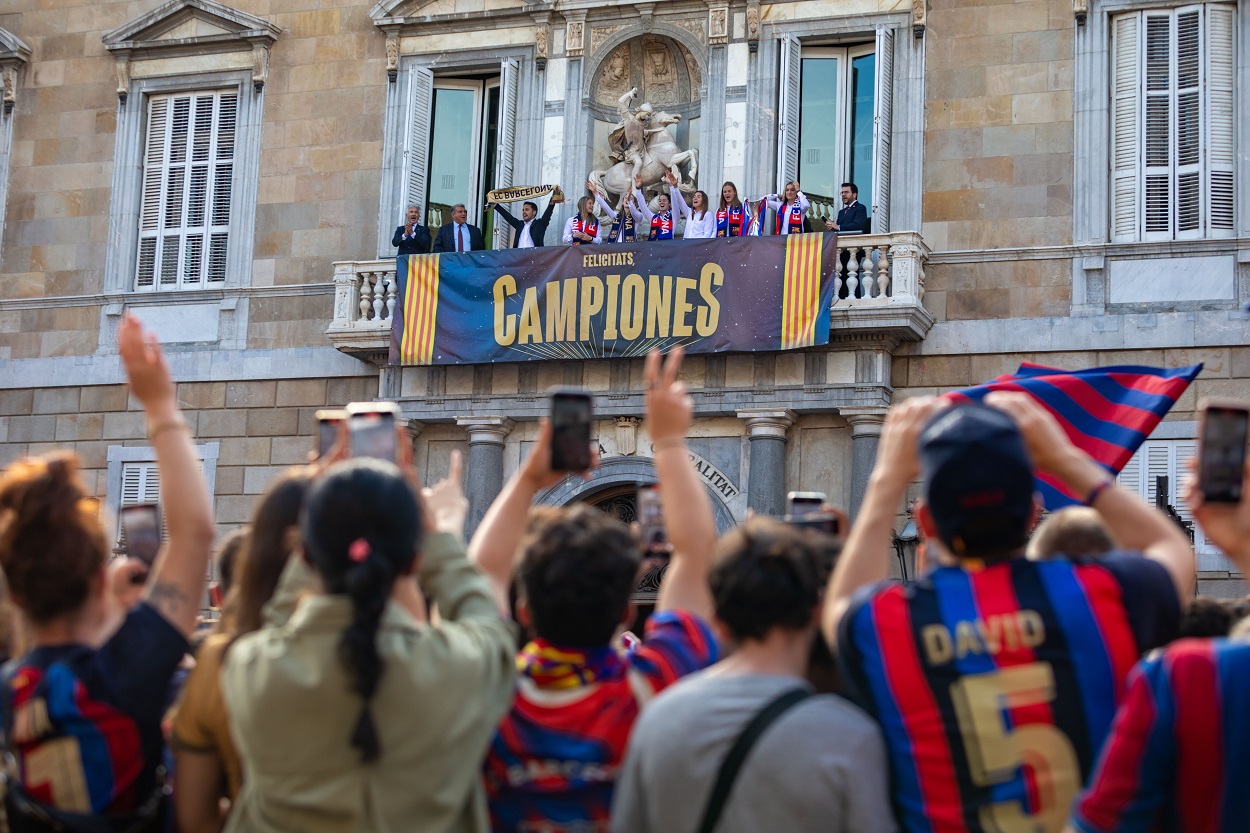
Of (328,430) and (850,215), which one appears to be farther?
(850,215)

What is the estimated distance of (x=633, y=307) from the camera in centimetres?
1736

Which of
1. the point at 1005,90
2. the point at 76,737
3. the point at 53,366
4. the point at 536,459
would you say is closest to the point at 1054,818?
the point at 536,459

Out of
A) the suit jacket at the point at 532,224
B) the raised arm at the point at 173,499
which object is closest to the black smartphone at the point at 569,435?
the raised arm at the point at 173,499

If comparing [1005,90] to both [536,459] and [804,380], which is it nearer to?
[804,380]

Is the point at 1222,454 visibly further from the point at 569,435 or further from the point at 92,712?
the point at 92,712

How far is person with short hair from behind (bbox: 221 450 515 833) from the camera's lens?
3.46 meters

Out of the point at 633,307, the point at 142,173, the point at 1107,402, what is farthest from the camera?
the point at 142,173

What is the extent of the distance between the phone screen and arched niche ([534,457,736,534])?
42.7 feet

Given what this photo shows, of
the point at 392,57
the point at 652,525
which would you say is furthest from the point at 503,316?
the point at 652,525

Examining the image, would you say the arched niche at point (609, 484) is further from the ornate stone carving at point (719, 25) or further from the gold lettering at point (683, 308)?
the ornate stone carving at point (719, 25)

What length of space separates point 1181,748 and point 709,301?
14.2m

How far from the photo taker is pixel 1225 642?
9.95ft

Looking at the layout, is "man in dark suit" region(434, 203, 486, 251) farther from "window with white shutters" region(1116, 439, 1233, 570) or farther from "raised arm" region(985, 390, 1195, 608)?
"raised arm" region(985, 390, 1195, 608)

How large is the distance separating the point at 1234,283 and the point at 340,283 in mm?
9734
